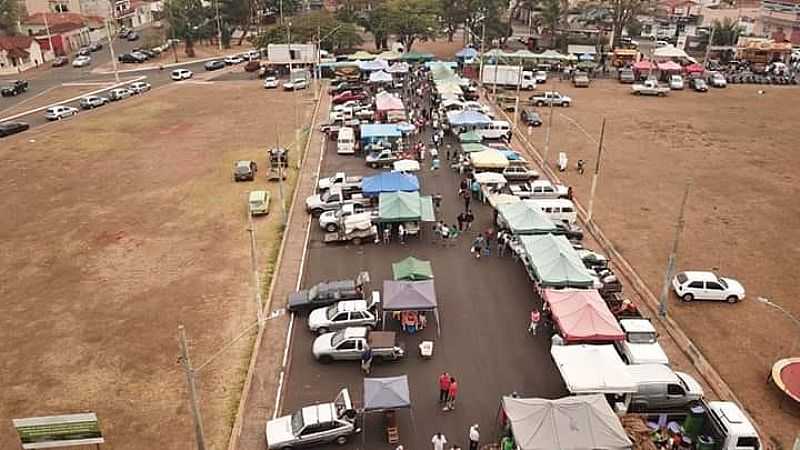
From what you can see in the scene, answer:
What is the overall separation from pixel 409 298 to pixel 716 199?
2205 centimetres

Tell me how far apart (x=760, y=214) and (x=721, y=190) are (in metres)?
3.79

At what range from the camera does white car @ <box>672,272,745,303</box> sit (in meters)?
26.3

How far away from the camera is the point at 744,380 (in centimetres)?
2169

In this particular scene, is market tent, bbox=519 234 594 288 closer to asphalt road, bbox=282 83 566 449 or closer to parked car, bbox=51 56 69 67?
asphalt road, bbox=282 83 566 449

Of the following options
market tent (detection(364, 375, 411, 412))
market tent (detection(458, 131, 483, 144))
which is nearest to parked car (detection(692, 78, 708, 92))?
market tent (detection(458, 131, 483, 144))

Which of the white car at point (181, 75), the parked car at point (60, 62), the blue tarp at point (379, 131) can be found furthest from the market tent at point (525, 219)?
the parked car at point (60, 62)

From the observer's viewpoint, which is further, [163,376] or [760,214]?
[760,214]

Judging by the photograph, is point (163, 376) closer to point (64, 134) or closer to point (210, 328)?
point (210, 328)

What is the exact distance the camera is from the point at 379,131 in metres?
45.3

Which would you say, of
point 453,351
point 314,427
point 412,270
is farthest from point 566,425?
point 412,270

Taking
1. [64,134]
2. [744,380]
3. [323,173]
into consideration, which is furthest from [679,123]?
[64,134]

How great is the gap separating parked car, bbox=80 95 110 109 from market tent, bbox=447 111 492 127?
35.4 m

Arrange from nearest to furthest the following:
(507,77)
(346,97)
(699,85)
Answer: (346,97), (507,77), (699,85)

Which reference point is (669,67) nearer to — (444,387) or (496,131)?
(496,131)
